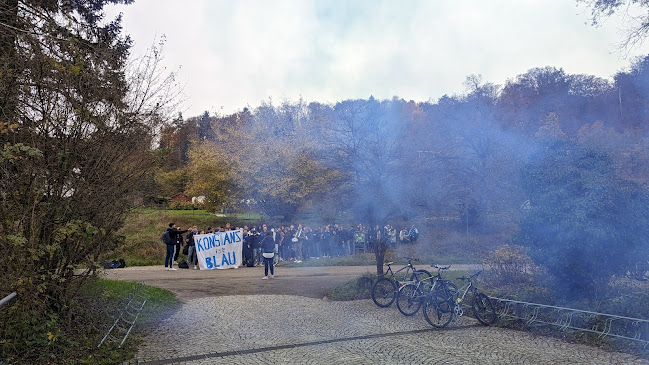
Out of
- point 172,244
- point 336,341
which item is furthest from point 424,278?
point 172,244

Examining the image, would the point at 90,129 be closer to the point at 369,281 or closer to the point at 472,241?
the point at 369,281

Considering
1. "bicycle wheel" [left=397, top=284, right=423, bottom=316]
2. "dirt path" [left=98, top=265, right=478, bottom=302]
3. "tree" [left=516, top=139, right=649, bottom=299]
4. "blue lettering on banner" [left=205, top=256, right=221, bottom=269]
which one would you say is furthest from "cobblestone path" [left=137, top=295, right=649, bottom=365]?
"blue lettering on banner" [left=205, top=256, right=221, bottom=269]

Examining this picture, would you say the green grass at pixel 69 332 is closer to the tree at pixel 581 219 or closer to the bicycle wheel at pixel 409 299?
the bicycle wheel at pixel 409 299

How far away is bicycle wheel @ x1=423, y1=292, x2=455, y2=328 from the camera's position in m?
8.61

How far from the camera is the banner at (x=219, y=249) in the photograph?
1752 cm

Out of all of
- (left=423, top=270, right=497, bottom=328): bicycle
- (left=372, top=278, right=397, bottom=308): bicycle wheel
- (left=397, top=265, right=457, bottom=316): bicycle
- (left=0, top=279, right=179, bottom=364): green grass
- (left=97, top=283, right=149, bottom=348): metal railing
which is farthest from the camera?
(left=372, top=278, right=397, bottom=308): bicycle wheel

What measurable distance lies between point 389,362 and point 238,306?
4.73 m

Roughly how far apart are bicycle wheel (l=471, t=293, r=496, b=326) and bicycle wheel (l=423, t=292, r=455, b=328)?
19.9 inches

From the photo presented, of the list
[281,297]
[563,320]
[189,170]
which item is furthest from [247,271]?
[189,170]

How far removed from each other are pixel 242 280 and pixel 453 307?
24.4 feet

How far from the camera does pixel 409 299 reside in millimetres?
9305

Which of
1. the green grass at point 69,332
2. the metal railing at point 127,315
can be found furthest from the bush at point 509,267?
the green grass at point 69,332

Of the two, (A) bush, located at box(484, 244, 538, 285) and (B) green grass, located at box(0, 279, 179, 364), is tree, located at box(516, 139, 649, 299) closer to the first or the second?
(A) bush, located at box(484, 244, 538, 285)

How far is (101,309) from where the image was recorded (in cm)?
806
